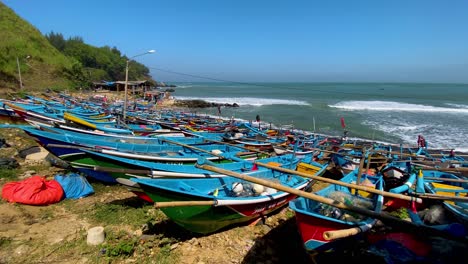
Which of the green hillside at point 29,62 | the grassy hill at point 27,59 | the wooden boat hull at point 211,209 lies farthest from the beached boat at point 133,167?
the grassy hill at point 27,59

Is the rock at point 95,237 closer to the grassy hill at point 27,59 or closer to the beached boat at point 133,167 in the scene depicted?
the beached boat at point 133,167

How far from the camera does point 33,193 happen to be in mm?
7414

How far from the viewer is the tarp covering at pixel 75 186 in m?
8.20

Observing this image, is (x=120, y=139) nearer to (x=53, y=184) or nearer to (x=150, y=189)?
(x=53, y=184)

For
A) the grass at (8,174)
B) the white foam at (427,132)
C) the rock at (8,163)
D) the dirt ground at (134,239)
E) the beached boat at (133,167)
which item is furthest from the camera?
the white foam at (427,132)

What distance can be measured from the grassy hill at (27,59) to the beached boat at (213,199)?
33.3m

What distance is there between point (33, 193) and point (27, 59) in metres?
44.0

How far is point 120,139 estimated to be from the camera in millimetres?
10953

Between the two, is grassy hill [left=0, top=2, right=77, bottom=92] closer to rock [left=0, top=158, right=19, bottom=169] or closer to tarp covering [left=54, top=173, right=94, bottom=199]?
rock [left=0, top=158, right=19, bottom=169]

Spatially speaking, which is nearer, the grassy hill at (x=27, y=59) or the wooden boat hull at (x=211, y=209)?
the wooden boat hull at (x=211, y=209)

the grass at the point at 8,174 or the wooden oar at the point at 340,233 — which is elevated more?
the wooden oar at the point at 340,233

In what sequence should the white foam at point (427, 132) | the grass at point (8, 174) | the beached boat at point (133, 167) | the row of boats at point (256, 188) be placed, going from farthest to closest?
the white foam at point (427, 132)
the grass at point (8, 174)
the beached boat at point (133, 167)
the row of boats at point (256, 188)

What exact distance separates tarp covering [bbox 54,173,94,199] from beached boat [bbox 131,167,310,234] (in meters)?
3.93

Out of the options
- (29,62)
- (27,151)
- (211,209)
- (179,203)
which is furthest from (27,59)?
(179,203)
